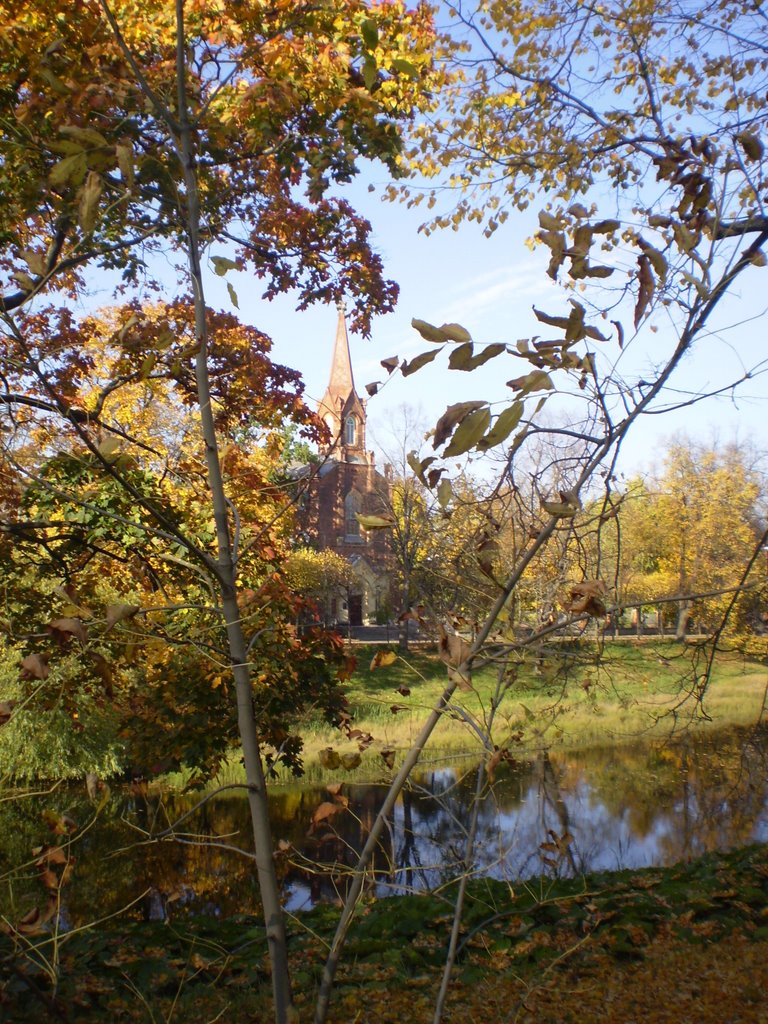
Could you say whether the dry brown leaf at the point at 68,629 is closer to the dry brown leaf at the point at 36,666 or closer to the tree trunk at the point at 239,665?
the dry brown leaf at the point at 36,666

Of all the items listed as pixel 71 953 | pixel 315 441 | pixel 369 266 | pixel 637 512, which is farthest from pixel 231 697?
pixel 637 512

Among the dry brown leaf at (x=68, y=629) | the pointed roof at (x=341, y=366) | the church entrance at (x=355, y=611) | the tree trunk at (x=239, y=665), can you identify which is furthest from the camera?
the church entrance at (x=355, y=611)

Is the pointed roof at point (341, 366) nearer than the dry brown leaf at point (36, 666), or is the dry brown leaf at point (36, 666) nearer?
the dry brown leaf at point (36, 666)

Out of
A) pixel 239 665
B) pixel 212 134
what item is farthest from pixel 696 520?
pixel 239 665

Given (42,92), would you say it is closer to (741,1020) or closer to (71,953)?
(71,953)

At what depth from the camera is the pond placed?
7.85m

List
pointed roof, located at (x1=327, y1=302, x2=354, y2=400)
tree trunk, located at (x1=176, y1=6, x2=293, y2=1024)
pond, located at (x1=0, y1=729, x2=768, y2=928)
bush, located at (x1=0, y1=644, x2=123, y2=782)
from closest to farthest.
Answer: tree trunk, located at (x1=176, y1=6, x2=293, y2=1024)
pond, located at (x1=0, y1=729, x2=768, y2=928)
bush, located at (x1=0, y1=644, x2=123, y2=782)
pointed roof, located at (x1=327, y1=302, x2=354, y2=400)

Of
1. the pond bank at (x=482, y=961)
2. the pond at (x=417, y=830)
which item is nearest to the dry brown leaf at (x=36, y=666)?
the pond bank at (x=482, y=961)

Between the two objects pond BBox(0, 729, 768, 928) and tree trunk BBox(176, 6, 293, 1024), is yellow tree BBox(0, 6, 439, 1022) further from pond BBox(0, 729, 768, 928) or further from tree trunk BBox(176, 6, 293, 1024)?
pond BBox(0, 729, 768, 928)

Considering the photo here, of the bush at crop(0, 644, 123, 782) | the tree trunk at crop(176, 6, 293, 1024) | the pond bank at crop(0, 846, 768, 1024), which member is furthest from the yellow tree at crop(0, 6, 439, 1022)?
the bush at crop(0, 644, 123, 782)

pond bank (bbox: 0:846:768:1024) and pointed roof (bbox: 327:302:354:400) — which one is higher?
pointed roof (bbox: 327:302:354:400)

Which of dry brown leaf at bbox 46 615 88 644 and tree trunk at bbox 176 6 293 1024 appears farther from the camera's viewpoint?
tree trunk at bbox 176 6 293 1024

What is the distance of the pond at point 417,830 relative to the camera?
785 cm

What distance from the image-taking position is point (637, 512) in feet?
71.9
